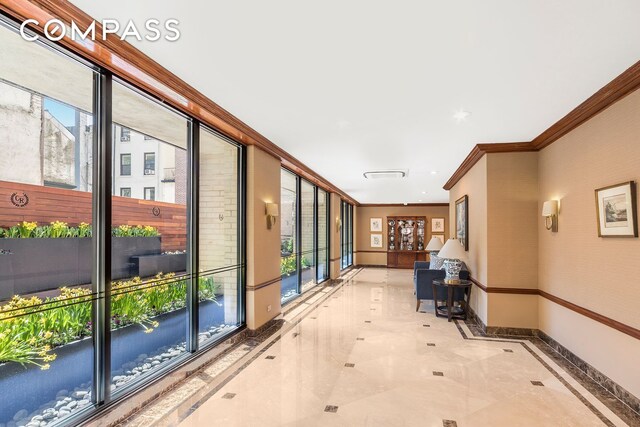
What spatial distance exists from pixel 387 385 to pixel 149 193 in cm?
288

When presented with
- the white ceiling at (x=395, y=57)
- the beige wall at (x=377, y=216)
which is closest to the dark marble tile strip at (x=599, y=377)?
the white ceiling at (x=395, y=57)

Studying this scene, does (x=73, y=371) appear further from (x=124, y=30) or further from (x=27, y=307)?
(x=124, y=30)

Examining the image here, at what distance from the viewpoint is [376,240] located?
49.8 feet

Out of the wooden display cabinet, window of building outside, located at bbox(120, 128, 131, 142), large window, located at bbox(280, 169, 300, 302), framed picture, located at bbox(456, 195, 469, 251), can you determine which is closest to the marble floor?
framed picture, located at bbox(456, 195, 469, 251)

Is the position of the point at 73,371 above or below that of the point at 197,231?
below

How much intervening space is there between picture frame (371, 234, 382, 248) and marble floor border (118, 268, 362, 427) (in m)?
8.18

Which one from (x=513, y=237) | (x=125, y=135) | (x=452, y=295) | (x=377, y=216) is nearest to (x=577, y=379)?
(x=513, y=237)

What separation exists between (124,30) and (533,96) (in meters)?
3.38

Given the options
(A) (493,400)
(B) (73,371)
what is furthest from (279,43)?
(A) (493,400)

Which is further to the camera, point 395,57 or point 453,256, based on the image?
point 453,256

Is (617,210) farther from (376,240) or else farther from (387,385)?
(376,240)

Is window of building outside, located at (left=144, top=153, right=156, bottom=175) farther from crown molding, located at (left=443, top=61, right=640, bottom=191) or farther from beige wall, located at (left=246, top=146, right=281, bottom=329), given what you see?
crown molding, located at (left=443, top=61, right=640, bottom=191)

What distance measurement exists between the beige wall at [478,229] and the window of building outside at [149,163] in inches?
172

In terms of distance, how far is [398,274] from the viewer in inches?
490
